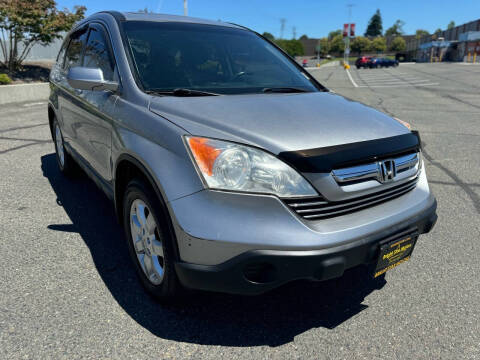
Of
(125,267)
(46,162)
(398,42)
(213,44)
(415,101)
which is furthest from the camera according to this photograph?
(398,42)

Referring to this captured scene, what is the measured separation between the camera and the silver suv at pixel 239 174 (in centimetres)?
183

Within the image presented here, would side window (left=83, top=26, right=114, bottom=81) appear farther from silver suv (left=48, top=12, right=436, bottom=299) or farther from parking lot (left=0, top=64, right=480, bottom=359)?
parking lot (left=0, top=64, right=480, bottom=359)

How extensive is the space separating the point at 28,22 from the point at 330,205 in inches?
606

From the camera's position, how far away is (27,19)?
13672 millimetres

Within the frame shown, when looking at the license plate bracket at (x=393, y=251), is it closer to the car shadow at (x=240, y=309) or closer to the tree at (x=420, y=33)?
the car shadow at (x=240, y=309)

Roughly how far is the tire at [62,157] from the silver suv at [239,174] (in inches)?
73.2

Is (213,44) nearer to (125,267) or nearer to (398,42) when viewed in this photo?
(125,267)

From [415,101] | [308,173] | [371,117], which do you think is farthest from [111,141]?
[415,101]

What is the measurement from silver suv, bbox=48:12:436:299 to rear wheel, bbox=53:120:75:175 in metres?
1.87

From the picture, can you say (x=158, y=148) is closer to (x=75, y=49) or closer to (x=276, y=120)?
(x=276, y=120)

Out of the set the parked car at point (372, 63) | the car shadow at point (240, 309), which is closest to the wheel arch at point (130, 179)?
the car shadow at point (240, 309)

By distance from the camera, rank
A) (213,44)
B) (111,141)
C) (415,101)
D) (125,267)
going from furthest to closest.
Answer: (415,101)
(213,44)
(125,267)
(111,141)

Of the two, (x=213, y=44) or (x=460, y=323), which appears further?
(x=213, y=44)

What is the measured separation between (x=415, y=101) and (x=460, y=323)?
12.4 metres
